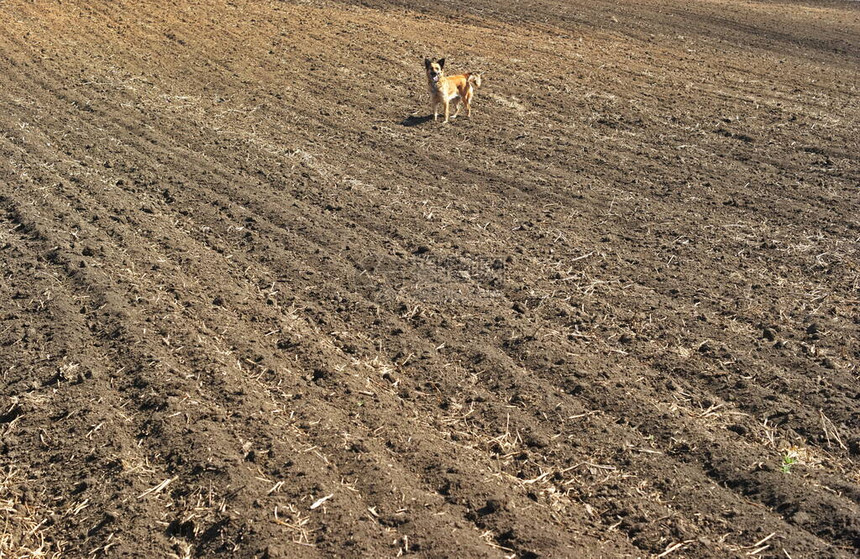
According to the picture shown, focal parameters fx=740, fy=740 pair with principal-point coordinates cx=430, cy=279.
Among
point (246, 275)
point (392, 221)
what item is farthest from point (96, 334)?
Answer: point (392, 221)

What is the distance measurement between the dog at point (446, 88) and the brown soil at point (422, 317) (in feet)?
1.51

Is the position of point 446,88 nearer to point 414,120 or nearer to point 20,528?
point 414,120

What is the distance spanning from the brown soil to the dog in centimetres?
46

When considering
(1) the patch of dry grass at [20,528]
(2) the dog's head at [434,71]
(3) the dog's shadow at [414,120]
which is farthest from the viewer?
(3) the dog's shadow at [414,120]

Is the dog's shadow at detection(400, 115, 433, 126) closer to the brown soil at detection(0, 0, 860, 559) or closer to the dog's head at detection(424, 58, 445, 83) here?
the brown soil at detection(0, 0, 860, 559)

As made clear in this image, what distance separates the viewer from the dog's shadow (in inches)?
535

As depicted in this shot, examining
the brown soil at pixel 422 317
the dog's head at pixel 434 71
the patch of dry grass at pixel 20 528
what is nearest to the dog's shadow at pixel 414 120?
the brown soil at pixel 422 317

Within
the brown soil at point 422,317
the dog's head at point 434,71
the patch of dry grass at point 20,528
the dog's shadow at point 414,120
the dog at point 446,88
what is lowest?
the patch of dry grass at point 20,528

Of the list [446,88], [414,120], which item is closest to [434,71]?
[446,88]

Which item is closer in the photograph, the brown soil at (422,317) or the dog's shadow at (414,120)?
the brown soil at (422,317)

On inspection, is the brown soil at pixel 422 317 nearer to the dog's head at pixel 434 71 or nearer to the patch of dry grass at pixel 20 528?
the patch of dry grass at pixel 20 528

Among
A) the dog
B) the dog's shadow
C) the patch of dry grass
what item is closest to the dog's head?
the dog

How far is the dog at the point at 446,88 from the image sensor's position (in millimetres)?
13242

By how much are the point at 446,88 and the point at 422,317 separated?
6.85 m
